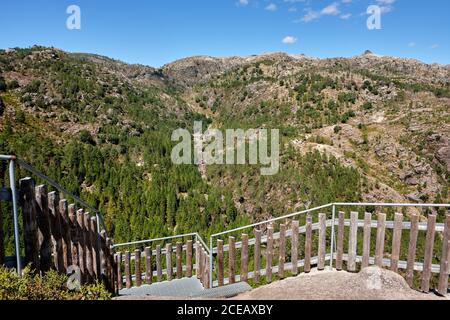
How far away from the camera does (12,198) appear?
2.77m

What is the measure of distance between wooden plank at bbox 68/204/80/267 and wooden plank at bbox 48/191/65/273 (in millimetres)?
277

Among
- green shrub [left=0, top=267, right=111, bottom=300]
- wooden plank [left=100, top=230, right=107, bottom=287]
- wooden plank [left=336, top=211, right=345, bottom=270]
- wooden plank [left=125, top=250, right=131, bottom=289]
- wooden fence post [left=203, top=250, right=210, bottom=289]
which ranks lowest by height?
wooden plank [left=125, top=250, right=131, bottom=289]

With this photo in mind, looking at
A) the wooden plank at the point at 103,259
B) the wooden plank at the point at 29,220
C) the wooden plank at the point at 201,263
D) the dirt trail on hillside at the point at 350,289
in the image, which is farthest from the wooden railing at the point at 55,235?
the wooden plank at the point at 201,263

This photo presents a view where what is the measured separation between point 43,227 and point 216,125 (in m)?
36.5

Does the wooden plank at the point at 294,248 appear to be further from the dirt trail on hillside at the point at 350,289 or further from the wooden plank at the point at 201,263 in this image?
the wooden plank at the point at 201,263

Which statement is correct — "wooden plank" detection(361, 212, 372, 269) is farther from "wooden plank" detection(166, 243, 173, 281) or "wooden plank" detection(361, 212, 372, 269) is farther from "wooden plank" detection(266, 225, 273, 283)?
"wooden plank" detection(166, 243, 173, 281)

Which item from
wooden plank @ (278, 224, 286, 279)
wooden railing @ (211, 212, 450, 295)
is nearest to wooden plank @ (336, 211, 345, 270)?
wooden railing @ (211, 212, 450, 295)

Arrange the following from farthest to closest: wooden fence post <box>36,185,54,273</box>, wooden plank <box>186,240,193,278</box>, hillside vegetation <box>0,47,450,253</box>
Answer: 1. hillside vegetation <box>0,47,450,253</box>
2. wooden plank <box>186,240,193,278</box>
3. wooden fence post <box>36,185,54,273</box>

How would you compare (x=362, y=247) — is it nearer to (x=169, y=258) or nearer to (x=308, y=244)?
(x=308, y=244)

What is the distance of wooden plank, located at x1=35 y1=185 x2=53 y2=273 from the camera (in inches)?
121

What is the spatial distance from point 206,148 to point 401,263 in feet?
77.6

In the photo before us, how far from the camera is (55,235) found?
11.1 feet

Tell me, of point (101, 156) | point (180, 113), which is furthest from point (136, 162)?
point (180, 113)

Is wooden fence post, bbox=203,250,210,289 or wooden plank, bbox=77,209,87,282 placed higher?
wooden plank, bbox=77,209,87,282
